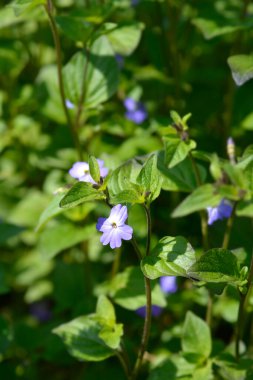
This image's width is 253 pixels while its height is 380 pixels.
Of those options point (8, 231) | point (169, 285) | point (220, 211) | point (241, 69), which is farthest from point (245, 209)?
point (8, 231)

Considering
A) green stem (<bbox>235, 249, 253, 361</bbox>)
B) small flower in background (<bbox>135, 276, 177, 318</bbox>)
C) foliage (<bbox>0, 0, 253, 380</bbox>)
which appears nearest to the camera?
green stem (<bbox>235, 249, 253, 361</bbox>)

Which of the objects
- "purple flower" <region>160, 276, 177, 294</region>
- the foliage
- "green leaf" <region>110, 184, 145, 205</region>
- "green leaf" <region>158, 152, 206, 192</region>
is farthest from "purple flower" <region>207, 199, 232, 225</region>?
"purple flower" <region>160, 276, 177, 294</region>

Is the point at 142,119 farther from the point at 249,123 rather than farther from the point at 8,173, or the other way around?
the point at 8,173

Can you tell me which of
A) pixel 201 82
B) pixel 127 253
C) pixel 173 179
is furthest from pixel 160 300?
pixel 201 82

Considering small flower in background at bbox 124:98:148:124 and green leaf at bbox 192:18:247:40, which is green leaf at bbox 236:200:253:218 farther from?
small flower in background at bbox 124:98:148:124

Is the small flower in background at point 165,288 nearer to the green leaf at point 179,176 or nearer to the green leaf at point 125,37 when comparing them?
the green leaf at point 179,176
